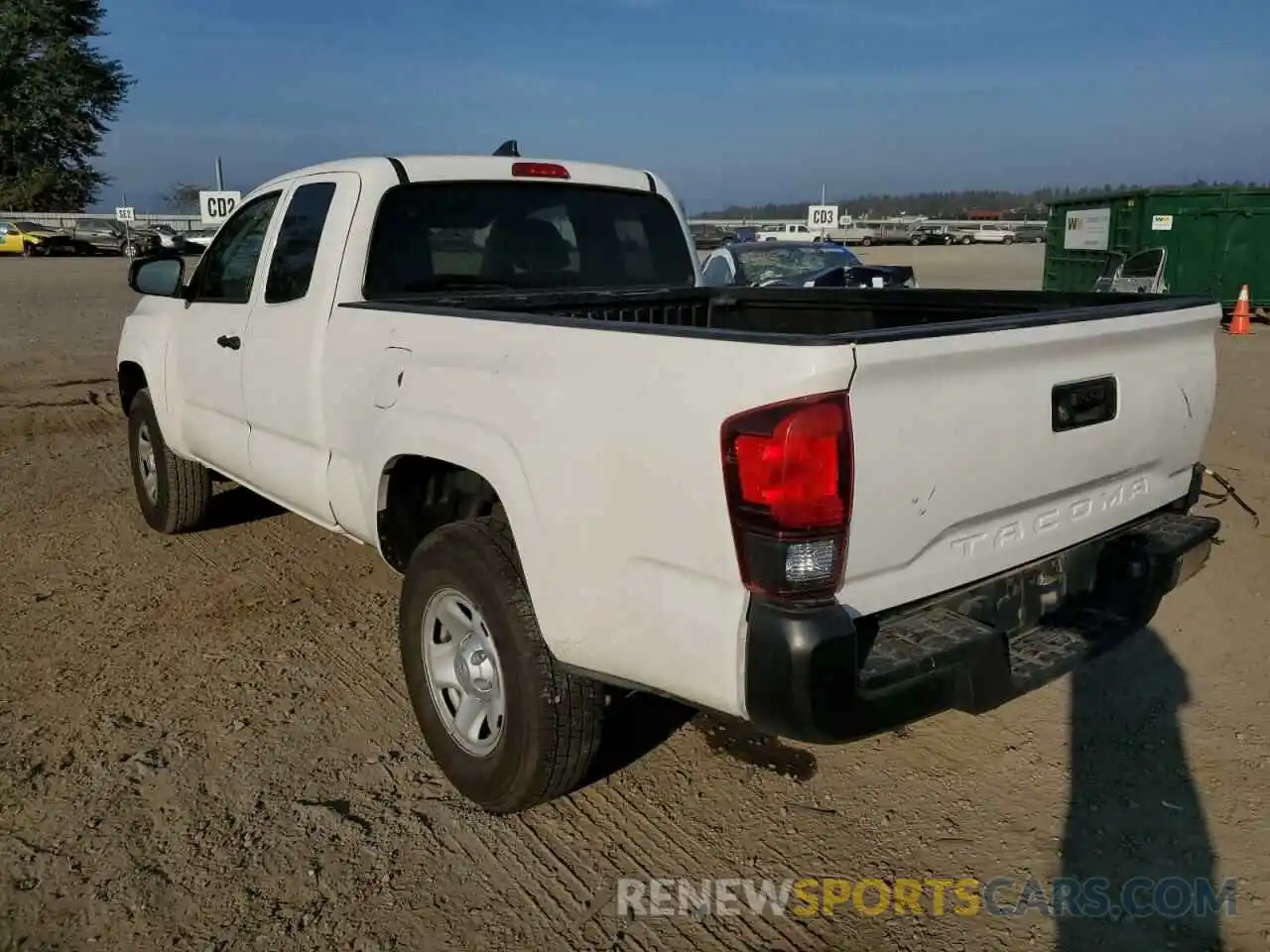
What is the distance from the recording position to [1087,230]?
18.4 m

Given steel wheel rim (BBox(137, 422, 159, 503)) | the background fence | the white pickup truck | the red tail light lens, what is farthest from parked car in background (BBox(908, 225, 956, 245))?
the white pickup truck

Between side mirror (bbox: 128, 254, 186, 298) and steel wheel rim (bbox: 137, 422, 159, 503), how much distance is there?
0.93 meters

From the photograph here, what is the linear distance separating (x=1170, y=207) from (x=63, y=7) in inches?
2162

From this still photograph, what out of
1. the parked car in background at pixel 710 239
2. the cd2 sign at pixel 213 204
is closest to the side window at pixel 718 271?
the parked car in background at pixel 710 239

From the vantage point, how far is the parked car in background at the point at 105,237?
1603 inches

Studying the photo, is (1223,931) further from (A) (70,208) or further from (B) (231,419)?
→ (A) (70,208)

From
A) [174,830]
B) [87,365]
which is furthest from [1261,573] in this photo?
[87,365]

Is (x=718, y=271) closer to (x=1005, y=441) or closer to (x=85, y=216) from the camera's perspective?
(x=1005, y=441)

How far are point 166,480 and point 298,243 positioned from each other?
213 centimetres

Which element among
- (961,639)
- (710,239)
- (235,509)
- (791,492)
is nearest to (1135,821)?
(961,639)

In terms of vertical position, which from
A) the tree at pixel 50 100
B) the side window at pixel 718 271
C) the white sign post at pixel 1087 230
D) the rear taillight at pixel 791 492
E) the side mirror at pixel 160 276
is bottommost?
the rear taillight at pixel 791 492

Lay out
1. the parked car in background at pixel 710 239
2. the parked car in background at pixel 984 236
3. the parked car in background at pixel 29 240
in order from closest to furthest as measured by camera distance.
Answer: the parked car in background at pixel 710 239 < the parked car in background at pixel 29 240 < the parked car in background at pixel 984 236

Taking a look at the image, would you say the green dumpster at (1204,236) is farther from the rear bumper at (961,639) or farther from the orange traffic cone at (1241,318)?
the rear bumper at (961,639)

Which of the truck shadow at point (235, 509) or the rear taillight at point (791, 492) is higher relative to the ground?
the rear taillight at point (791, 492)
